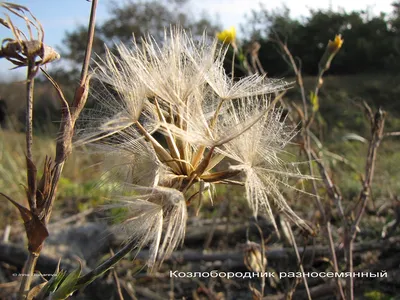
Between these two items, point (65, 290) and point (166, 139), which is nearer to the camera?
point (65, 290)

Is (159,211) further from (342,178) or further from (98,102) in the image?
(342,178)

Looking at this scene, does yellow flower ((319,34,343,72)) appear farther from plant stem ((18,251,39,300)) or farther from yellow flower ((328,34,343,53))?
plant stem ((18,251,39,300))

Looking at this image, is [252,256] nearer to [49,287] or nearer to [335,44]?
[49,287]

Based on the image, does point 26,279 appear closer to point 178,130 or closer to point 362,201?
point 178,130

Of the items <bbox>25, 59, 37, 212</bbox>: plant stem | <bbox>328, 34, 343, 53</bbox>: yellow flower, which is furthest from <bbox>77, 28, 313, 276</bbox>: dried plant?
<bbox>328, 34, 343, 53</bbox>: yellow flower

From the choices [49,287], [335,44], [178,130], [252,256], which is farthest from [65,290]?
[335,44]

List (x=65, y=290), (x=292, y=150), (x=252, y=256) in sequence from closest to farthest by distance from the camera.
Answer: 1. (x=65, y=290)
2. (x=252, y=256)
3. (x=292, y=150)

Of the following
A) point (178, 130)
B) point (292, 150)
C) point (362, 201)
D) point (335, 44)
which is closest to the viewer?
point (178, 130)

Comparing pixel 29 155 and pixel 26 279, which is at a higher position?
Result: pixel 29 155

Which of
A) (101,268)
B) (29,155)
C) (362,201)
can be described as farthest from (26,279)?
(362,201)
